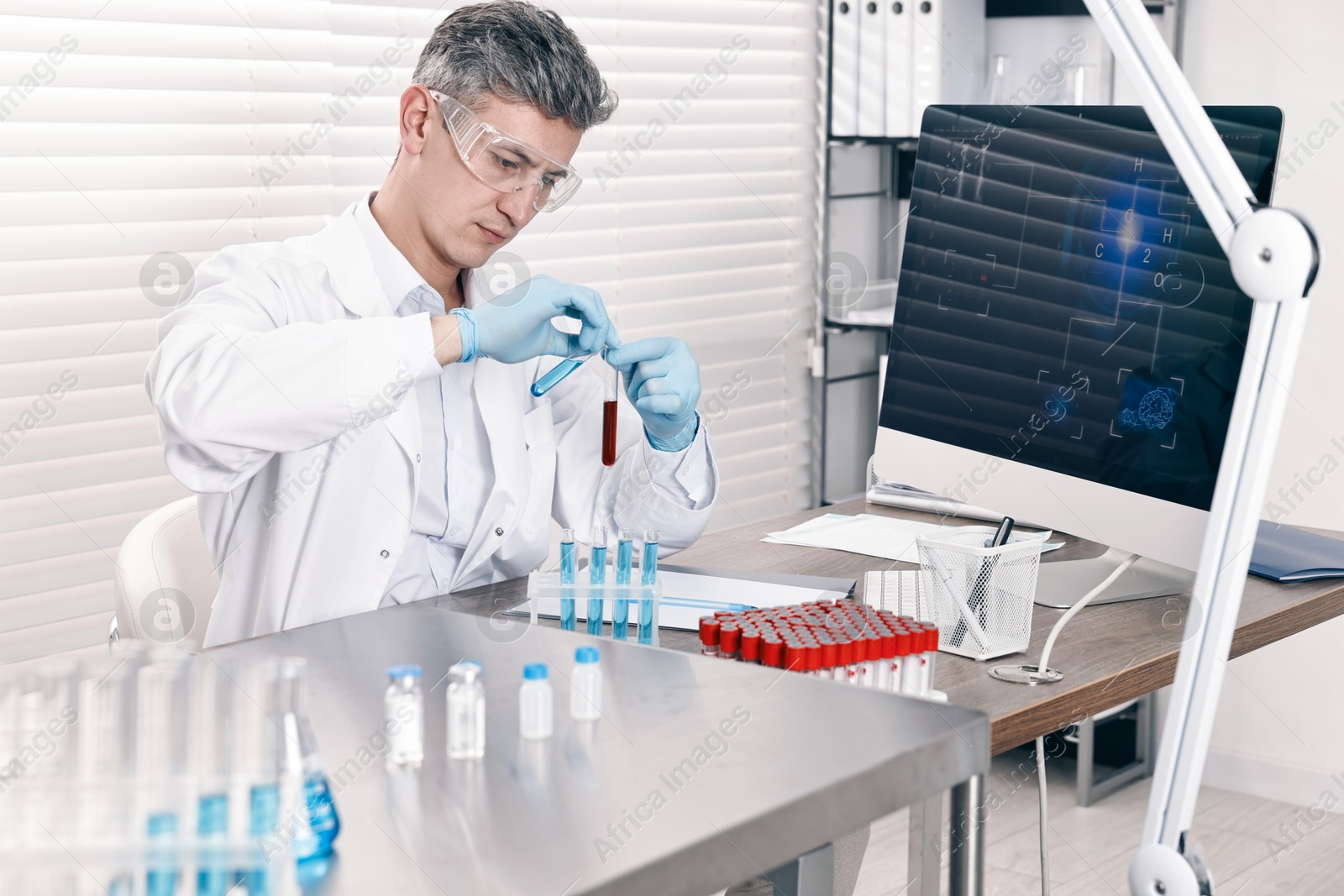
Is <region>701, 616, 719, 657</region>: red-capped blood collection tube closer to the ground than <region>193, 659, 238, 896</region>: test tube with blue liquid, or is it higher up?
closer to the ground

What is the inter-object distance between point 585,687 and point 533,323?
1.87 feet

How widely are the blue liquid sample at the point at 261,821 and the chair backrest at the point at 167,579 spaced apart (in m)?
0.77

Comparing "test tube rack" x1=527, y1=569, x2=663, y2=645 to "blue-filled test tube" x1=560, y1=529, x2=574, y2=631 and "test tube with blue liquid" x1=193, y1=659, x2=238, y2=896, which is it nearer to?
"blue-filled test tube" x1=560, y1=529, x2=574, y2=631

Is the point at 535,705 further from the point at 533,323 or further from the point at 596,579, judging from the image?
the point at 533,323

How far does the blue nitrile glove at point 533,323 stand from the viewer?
1.43 metres

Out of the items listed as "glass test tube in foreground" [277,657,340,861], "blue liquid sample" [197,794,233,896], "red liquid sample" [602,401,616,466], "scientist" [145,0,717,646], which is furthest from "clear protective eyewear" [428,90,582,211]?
"blue liquid sample" [197,794,233,896]

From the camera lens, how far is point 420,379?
4.54 ft

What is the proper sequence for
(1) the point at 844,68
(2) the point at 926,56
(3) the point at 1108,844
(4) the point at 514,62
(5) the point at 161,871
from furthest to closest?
(1) the point at 844,68
(2) the point at 926,56
(3) the point at 1108,844
(4) the point at 514,62
(5) the point at 161,871

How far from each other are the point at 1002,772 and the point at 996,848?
414mm

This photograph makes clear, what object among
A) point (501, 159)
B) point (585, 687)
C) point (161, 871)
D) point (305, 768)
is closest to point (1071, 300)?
point (501, 159)

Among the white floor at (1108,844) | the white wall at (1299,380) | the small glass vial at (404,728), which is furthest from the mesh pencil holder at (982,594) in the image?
the white wall at (1299,380)

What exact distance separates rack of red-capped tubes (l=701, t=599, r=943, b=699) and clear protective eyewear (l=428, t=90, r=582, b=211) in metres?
0.65

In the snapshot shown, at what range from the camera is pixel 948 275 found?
163cm

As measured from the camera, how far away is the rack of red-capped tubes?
1092mm
